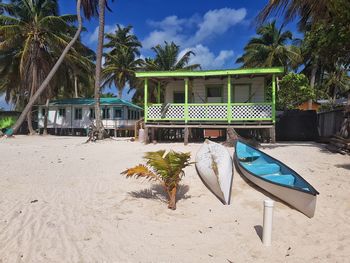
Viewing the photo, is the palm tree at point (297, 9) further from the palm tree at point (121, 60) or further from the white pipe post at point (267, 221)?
the palm tree at point (121, 60)

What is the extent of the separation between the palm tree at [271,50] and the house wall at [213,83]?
13.4 meters

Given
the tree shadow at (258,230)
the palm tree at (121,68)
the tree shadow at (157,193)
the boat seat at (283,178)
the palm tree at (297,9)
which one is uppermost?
the palm tree at (121,68)

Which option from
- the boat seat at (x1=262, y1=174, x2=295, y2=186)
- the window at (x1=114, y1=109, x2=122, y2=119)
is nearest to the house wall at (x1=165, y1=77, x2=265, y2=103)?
the window at (x1=114, y1=109, x2=122, y2=119)

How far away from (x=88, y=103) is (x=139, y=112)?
22.9 feet

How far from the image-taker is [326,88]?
37.5 meters

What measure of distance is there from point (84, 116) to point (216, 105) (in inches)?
651

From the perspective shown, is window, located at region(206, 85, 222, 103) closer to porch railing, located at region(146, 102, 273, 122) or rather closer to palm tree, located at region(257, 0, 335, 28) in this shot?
porch railing, located at region(146, 102, 273, 122)

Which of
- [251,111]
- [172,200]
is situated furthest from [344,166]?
[251,111]

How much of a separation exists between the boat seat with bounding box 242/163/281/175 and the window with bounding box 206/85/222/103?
10.3 m

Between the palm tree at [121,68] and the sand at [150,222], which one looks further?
the palm tree at [121,68]

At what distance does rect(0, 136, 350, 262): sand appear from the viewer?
15.0ft

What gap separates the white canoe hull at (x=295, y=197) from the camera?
6.02 m

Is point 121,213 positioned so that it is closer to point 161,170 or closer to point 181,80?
point 161,170

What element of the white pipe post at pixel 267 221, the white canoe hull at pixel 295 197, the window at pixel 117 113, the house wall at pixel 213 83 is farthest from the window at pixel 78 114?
the white pipe post at pixel 267 221
